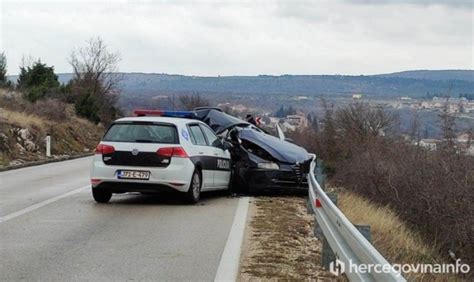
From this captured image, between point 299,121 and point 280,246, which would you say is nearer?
point 280,246

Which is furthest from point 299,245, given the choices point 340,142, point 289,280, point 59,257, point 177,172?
point 340,142

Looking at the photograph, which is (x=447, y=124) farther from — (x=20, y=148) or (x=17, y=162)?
(x=20, y=148)

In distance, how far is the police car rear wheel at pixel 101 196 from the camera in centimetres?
1225

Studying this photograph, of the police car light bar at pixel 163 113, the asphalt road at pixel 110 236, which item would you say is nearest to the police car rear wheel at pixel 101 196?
the asphalt road at pixel 110 236

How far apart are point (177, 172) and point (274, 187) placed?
259 centimetres

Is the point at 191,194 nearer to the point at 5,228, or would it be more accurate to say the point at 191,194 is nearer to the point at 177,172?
the point at 177,172


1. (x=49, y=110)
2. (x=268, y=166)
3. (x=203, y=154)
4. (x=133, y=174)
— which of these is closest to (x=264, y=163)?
(x=268, y=166)

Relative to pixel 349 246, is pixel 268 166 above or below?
below

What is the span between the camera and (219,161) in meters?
13.1

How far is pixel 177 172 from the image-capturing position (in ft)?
38.1

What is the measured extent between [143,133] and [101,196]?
1456 millimetres

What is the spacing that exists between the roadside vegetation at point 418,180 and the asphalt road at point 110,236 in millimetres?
3347

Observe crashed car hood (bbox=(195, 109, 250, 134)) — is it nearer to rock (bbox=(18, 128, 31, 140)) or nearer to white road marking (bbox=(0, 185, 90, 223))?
white road marking (bbox=(0, 185, 90, 223))

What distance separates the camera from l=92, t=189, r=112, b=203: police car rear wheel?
482 inches
